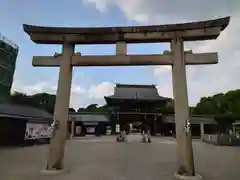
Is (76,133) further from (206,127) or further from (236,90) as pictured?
(236,90)

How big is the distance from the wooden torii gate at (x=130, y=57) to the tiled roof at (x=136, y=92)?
31043 mm

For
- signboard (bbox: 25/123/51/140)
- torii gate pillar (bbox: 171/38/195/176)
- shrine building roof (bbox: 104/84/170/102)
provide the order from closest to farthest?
torii gate pillar (bbox: 171/38/195/176) < signboard (bbox: 25/123/51/140) < shrine building roof (bbox: 104/84/170/102)

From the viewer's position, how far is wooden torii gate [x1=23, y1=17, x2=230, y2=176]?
24.2ft

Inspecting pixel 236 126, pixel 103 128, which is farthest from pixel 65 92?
pixel 103 128

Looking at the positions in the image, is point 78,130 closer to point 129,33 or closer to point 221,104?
point 221,104

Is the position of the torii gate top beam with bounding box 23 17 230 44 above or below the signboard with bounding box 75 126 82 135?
above

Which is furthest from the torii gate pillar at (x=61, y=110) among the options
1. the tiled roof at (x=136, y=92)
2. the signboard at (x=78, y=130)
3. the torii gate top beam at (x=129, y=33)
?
the tiled roof at (x=136, y=92)

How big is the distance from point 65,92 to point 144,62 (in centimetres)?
276

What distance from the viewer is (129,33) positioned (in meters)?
8.15

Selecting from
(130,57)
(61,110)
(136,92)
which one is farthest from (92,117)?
(130,57)

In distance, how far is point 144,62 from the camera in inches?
313

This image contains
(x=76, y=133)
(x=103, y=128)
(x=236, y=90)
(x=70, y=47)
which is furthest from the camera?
(x=236, y=90)

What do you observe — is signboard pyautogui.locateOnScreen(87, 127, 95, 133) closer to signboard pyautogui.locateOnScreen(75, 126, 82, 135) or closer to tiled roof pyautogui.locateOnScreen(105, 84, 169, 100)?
signboard pyautogui.locateOnScreen(75, 126, 82, 135)

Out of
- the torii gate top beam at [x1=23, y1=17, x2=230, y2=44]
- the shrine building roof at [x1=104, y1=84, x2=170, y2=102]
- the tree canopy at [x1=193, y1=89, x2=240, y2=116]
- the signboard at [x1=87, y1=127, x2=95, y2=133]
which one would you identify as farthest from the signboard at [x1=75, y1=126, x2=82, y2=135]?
the torii gate top beam at [x1=23, y1=17, x2=230, y2=44]
